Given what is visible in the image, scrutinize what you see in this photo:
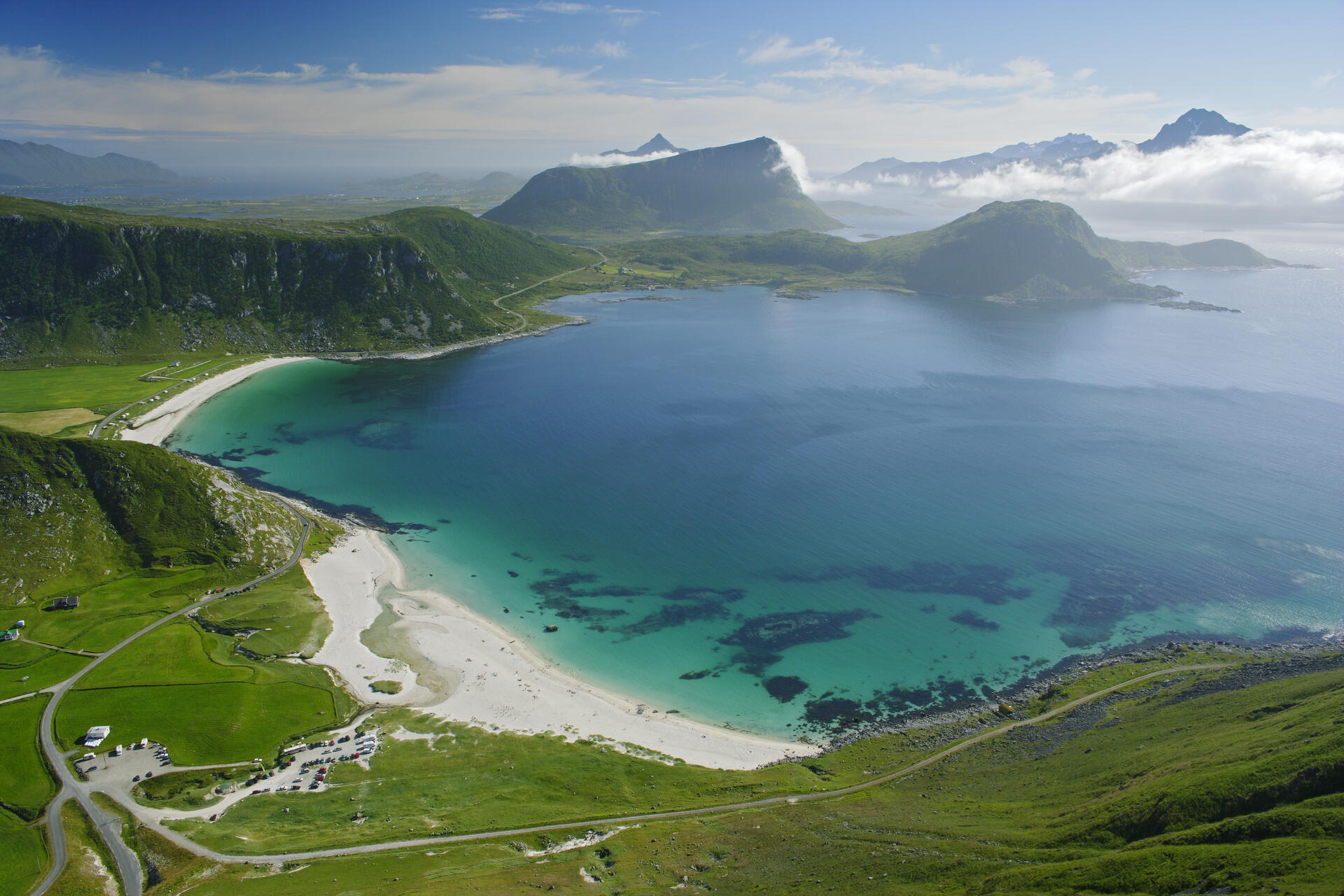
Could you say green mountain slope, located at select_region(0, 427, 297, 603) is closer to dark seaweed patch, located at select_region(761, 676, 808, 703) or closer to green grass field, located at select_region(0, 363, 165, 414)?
green grass field, located at select_region(0, 363, 165, 414)

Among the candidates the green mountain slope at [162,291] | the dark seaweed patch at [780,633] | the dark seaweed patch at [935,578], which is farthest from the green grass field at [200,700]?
the green mountain slope at [162,291]

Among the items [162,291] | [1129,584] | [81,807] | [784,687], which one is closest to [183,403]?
[162,291]

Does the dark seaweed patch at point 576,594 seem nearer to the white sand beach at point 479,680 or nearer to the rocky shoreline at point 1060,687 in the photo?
the white sand beach at point 479,680

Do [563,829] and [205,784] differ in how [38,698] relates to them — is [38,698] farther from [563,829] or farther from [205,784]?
[563,829]

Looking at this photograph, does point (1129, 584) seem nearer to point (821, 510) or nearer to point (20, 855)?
point (821, 510)

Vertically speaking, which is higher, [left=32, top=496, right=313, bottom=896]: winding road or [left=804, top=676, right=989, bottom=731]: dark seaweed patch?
[left=32, top=496, right=313, bottom=896]: winding road

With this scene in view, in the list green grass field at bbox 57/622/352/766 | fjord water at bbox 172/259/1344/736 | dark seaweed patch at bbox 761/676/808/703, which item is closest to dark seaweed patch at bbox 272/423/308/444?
fjord water at bbox 172/259/1344/736
